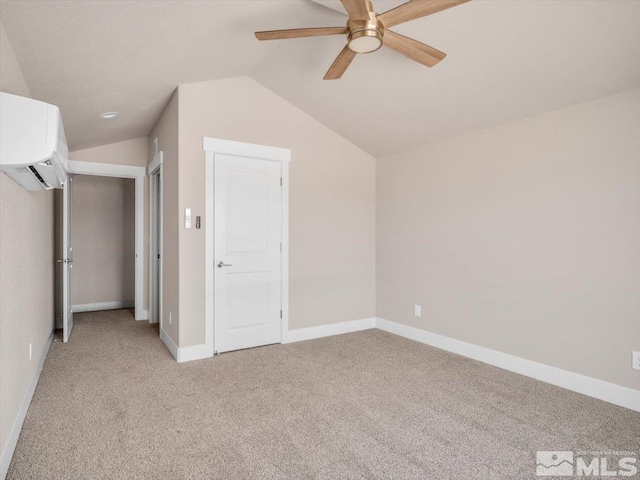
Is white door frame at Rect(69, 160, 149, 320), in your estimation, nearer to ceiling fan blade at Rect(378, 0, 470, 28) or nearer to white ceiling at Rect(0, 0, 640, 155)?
white ceiling at Rect(0, 0, 640, 155)

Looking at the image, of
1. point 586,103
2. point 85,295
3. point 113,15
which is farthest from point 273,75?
point 85,295

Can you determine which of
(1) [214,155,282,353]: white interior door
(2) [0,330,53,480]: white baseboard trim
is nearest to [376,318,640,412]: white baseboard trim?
(1) [214,155,282,353]: white interior door

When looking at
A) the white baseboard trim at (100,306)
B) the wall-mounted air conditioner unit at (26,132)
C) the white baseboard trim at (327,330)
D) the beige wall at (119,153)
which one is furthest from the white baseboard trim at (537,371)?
the white baseboard trim at (100,306)

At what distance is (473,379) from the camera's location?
3.17m

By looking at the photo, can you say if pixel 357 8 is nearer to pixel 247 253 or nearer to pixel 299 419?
pixel 299 419

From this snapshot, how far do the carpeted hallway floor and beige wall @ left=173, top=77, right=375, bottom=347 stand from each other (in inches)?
31.3

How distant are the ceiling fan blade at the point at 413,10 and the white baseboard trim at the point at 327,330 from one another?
3246mm

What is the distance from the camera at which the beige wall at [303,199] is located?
3648 millimetres

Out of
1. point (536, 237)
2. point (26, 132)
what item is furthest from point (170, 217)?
point (536, 237)

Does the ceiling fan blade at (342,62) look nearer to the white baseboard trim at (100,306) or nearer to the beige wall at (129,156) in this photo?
the beige wall at (129,156)

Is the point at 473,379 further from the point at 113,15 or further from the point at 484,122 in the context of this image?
the point at 113,15

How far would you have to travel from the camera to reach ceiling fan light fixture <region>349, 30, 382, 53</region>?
2.03 meters

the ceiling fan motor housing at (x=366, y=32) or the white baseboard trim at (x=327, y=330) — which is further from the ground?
the ceiling fan motor housing at (x=366, y=32)

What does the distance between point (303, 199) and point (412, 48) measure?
233cm
